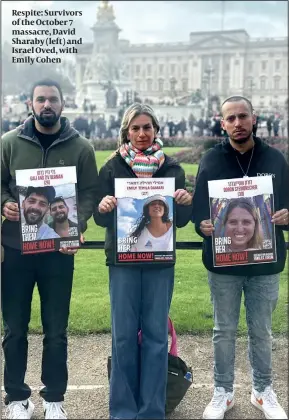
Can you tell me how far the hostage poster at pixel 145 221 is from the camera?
3209 millimetres

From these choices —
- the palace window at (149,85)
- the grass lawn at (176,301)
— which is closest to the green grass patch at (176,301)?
the grass lawn at (176,301)

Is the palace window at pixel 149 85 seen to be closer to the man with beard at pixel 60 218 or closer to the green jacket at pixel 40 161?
the green jacket at pixel 40 161

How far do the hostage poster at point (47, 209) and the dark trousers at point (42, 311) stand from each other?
10 centimetres

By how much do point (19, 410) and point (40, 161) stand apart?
1555 mm

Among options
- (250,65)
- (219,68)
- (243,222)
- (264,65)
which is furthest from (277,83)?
(243,222)

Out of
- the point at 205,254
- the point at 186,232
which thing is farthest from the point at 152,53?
the point at 205,254

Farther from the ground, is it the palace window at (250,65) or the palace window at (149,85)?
the palace window at (250,65)

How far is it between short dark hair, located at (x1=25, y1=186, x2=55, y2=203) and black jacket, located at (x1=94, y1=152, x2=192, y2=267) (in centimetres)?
30

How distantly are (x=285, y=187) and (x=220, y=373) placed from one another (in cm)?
128

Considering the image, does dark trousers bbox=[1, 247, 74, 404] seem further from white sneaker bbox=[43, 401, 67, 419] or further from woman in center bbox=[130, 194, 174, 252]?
woman in center bbox=[130, 194, 174, 252]

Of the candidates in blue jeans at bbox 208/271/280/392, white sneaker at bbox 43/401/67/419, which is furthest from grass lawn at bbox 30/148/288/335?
white sneaker at bbox 43/401/67/419

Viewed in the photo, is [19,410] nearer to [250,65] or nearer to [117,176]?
[117,176]

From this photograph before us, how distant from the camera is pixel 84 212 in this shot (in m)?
3.32

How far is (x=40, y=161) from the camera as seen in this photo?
3.31 meters
